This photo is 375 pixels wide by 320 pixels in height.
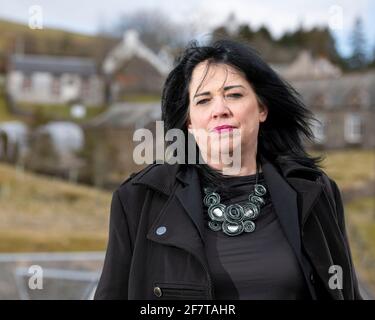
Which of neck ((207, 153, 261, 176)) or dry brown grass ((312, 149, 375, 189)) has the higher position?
dry brown grass ((312, 149, 375, 189))

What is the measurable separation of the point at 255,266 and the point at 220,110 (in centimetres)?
35

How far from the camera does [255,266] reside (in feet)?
3.83

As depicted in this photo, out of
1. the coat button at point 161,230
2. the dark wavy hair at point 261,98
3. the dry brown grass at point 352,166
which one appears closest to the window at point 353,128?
the dry brown grass at point 352,166

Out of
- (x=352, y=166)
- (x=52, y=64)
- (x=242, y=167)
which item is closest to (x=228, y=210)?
(x=242, y=167)

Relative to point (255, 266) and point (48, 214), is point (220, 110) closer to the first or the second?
point (255, 266)

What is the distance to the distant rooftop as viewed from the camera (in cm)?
1223

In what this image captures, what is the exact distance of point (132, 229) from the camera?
121cm

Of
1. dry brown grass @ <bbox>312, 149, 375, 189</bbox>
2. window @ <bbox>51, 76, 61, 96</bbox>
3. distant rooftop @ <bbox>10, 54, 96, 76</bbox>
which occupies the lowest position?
dry brown grass @ <bbox>312, 149, 375, 189</bbox>

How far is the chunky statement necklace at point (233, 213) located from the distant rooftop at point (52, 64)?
1142 centimetres

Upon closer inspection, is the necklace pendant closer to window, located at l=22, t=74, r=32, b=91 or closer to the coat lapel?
the coat lapel

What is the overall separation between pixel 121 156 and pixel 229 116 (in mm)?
10213

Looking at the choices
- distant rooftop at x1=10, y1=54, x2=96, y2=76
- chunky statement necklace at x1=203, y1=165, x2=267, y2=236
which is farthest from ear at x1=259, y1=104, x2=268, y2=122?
distant rooftop at x1=10, y1=54, x2=96, y2=76

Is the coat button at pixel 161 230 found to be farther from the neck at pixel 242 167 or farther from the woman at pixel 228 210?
the neck at pixel 242 167

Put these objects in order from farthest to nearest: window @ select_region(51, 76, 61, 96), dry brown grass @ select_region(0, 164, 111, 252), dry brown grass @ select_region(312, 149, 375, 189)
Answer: window @ select_region(51, 76, 61, 96) < dry brown grass @ select_region(312, 149, 375, 189) < dry brown grass @ select_region(0, 164, 111, 252)
